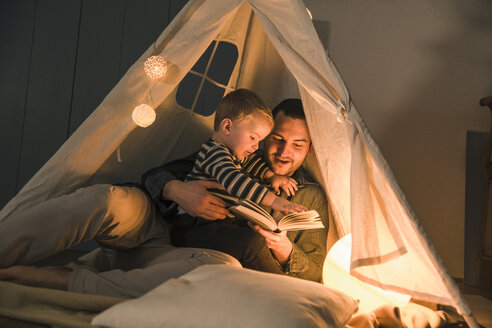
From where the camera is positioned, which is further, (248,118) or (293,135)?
(293,135)

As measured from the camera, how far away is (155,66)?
1.39m

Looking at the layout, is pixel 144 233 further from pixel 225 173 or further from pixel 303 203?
pixel 303 203

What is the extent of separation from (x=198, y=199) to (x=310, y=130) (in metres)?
0.51

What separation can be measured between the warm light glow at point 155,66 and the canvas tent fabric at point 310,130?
0.11ft

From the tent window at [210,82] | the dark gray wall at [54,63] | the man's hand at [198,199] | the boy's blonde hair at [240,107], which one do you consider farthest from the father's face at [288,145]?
the dark gray wall at [54,63]

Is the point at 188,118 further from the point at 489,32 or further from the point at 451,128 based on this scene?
the point at 489,32

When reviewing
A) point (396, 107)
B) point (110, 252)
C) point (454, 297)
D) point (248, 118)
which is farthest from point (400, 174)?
point (110, 252)

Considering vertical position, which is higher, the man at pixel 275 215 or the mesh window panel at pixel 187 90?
the mesh window panel at pixel 187 90

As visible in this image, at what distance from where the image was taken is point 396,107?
7.14 feet

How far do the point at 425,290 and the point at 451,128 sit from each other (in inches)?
54.3

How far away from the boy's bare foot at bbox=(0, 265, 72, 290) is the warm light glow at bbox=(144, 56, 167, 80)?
718 mm

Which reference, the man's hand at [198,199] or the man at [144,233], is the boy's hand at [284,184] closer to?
the man at [144,233]

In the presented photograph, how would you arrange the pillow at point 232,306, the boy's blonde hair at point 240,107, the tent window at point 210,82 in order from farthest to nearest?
the tent window at point 210,82 → the boy's blonde hair at point 240,107 → the pillow at point 232,306

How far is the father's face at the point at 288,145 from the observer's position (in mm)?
1612
